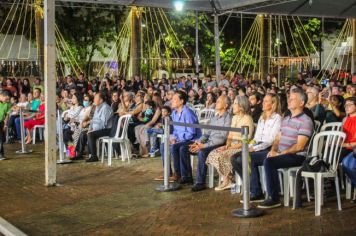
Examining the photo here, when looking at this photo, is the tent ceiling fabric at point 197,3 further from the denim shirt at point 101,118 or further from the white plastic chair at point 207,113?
the denim shirt at point 101,118

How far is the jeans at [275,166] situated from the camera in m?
7.30

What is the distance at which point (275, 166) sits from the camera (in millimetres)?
7297

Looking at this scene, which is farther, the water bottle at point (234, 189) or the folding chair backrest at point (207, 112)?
the folding chair backrest at point (207, 112)

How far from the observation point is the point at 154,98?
530 inches

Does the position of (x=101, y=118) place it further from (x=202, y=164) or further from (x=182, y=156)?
(x=202, y=164)

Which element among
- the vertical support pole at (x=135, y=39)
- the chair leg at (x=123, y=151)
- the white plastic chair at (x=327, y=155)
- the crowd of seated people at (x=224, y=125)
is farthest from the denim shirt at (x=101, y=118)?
the vertical support pole at (x=135, y=39)

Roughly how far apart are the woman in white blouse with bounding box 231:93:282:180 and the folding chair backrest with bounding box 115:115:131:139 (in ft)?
12.7

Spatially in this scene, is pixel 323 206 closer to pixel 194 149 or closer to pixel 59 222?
pixel 194 149

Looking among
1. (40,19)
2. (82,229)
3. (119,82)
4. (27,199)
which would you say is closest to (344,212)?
(82,229)

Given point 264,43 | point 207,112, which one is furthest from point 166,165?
point 264,43

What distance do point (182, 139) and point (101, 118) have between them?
3.18 meters

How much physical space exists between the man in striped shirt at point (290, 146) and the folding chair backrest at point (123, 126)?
175 inches

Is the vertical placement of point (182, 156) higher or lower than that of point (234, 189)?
higher

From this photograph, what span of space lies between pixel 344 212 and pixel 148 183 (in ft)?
11.2
